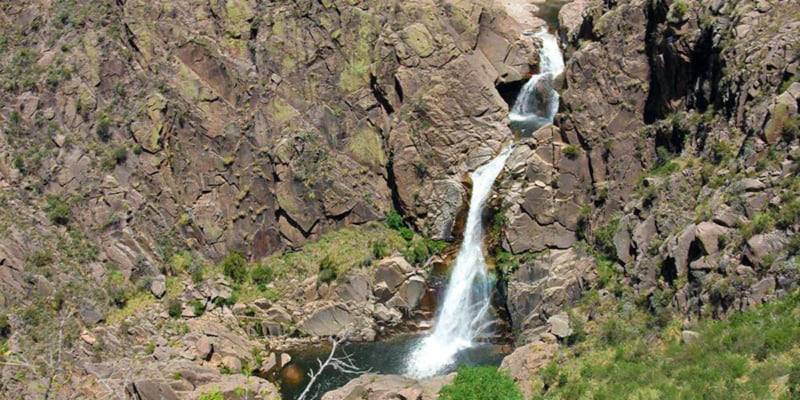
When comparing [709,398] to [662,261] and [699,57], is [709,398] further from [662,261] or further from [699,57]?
[699,57]

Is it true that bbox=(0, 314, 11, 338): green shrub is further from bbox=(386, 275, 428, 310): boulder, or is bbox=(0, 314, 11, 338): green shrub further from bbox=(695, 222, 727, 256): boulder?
bbox=(695, 222, 727, 256): boulder

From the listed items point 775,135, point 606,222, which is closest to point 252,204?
point 606,222

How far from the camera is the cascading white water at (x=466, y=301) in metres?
46.0

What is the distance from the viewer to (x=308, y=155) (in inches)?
2178

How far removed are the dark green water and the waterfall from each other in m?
16.6

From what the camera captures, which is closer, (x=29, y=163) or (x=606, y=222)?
(x=606, y=222)

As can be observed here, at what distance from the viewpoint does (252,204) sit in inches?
2183

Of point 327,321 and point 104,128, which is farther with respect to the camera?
point 104,128

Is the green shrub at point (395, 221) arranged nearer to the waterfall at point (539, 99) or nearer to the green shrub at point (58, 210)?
the waterfall at point (539, 99)

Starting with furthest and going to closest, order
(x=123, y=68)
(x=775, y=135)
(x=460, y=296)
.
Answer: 1. (x=123, y=68)
2. (x=460, y=296)
3. (x=775, y=135)

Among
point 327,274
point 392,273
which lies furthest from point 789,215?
point 327,274

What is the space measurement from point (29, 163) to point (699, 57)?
1631 inches

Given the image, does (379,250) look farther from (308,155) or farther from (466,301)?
(308,155)

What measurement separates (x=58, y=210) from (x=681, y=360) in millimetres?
38665
